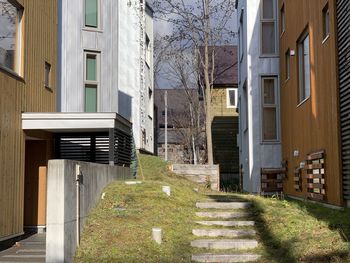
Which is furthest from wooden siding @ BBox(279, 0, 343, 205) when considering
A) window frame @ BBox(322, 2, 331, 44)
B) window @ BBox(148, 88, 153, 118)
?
window @ BBox(148, 88, 153, 118)

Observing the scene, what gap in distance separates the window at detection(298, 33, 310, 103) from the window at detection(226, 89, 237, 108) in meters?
18.1

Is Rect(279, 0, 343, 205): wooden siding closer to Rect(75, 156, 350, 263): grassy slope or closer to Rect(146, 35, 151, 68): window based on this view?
Rect(75, 156, 350, 263): grassy slope

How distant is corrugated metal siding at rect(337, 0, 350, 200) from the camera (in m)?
10.7

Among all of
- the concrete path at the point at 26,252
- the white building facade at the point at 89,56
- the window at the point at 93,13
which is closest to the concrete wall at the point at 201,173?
the white building facade at the point at 89,56

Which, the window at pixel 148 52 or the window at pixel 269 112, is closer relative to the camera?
the window at pixel 269 112

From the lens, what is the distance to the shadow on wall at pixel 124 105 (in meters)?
20.4

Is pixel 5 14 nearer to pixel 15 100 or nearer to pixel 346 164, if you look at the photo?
pixel 15 100

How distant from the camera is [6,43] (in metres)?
10.7

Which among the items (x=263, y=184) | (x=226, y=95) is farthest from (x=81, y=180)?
(x=226, y=95)

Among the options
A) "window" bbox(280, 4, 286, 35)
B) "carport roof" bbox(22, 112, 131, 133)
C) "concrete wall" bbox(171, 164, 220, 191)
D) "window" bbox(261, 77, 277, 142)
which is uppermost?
"window" bbox(280, 4, 286, 35)

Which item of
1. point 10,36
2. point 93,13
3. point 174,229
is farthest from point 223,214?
point 93,13

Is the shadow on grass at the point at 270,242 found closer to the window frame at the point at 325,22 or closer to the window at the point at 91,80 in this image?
the window frame at the point at 325,22

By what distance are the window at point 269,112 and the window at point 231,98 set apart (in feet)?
46.8

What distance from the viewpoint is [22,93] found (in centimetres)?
1130
